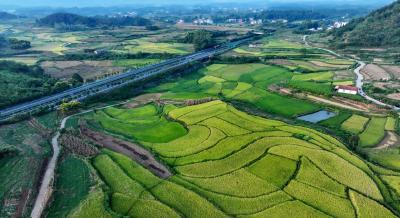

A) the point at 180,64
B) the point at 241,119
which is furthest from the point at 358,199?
the point at 180,64

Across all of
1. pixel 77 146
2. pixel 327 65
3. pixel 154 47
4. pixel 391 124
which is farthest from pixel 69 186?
pixel 154 47

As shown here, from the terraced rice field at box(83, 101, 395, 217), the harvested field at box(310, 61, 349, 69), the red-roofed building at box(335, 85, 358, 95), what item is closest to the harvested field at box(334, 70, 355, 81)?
the harvested field at box(310, 61, 349, 69)

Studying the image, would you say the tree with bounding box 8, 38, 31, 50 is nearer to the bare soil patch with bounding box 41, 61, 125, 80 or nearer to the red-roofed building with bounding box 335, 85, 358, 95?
the bare soil patch with bounding box 41, 61, 125, 80

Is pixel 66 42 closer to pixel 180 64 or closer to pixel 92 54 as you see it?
pixel 92 54

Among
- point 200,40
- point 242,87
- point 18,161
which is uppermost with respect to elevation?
point 200,40

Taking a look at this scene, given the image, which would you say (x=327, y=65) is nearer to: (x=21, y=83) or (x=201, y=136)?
(x=201, y=136)

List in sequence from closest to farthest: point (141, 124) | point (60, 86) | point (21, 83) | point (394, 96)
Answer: point (141, 124) → point (394, 96) → point (21, 83) → point (60, 86)

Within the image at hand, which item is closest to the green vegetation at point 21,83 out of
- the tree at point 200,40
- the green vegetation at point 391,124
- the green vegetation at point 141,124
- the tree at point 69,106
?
the tree at point 69,106
